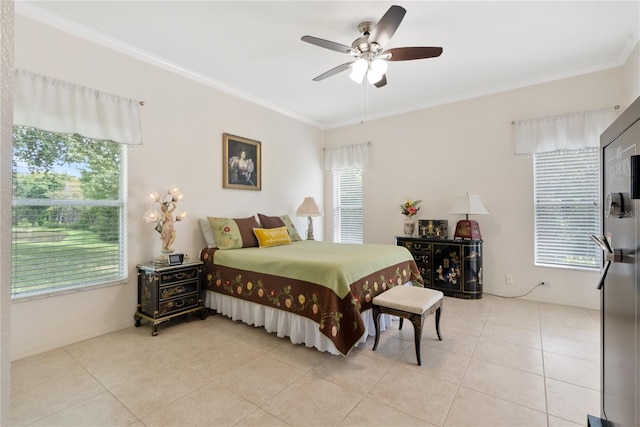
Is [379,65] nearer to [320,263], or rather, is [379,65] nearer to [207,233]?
[320,263]

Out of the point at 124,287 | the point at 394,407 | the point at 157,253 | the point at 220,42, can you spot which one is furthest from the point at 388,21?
the point at 124,287

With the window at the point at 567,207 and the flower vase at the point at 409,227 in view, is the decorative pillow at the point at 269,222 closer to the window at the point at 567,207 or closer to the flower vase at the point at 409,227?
the flower vase at the point at 409,227

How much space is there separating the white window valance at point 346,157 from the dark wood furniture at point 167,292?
3229mm

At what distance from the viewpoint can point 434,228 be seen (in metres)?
4.30

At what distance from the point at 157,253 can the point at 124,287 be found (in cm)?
45

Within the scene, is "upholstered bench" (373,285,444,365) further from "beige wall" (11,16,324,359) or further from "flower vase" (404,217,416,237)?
"beige wall" (11,16,324,359)

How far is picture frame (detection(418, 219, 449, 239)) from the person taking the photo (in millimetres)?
4271

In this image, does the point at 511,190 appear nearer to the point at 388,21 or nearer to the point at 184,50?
the point at 388,21

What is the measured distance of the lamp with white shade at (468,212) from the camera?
12.4 feet

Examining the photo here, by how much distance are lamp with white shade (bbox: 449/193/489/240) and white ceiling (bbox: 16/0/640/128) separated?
1568mm

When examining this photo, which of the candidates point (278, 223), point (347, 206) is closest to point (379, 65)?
point (278, 223)

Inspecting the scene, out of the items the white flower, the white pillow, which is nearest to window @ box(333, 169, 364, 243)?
the white pillow

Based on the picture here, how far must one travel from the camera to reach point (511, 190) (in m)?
3.91

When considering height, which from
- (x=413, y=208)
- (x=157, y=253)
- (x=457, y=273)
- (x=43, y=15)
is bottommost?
(x=457, y=273)
